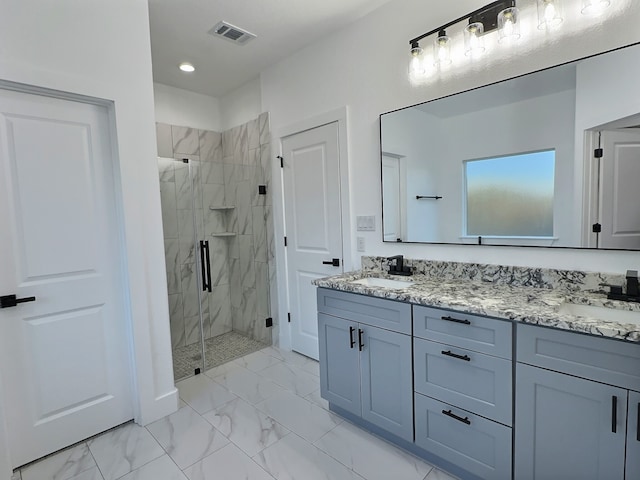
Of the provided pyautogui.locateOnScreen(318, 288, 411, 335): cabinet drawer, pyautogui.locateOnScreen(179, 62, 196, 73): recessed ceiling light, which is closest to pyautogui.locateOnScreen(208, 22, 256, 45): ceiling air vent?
pyautogui.locateOnScreen(179, 62, 196, 73): recessed ceiling light

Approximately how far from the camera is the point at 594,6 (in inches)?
60.3

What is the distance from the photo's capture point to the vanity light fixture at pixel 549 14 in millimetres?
1615

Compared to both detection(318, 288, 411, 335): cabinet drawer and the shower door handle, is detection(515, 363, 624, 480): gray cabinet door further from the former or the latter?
the shower door handle

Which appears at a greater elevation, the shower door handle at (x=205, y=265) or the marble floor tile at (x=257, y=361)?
the shower door handle at (x=205, y=265)

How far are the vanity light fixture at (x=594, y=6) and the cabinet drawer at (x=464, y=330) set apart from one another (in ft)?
4.95

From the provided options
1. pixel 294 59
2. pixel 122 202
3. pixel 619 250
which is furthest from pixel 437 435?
pixel 294 59

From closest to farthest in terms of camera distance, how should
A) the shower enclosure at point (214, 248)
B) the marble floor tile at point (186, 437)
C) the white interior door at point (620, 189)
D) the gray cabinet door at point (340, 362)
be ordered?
the white interior door at point (620, 189) < the marble floor tile at point (186, 437) < the gray cabinet door at point (340, 362) < the shower enclosure at point (214, 248)

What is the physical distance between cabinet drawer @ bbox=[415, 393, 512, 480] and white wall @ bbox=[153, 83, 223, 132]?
136 inches

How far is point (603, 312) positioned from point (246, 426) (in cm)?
205

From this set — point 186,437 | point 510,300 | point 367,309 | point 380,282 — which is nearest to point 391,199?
point 380,282

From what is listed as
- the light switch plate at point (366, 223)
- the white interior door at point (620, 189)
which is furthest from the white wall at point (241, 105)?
the white interior door at point (620, 189)

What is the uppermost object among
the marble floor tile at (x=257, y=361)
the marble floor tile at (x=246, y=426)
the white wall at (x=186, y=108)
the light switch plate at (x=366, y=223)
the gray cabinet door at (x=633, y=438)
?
the white wall at (x=186, y=108)

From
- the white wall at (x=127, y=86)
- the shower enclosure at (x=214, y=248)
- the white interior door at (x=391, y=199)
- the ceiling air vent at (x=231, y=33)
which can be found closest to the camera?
the white wall at (x=127, y=86)

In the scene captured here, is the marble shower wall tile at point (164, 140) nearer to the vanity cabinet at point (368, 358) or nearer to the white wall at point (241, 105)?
the white wall at point (241, 105)
